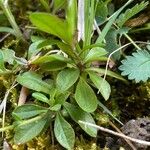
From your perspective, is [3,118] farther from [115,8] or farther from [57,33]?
[115,8]

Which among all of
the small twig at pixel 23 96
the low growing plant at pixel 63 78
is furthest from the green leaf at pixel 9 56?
the small twig at pixel 23 96

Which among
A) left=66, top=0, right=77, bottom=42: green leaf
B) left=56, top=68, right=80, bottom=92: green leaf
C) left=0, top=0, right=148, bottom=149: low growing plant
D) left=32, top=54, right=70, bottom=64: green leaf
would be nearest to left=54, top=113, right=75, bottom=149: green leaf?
left=0, top=0, right=148, bottom=149: low growing plant

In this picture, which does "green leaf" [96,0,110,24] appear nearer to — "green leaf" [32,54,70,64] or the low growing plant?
the low growing plant

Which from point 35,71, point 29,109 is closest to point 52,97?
point 29,109

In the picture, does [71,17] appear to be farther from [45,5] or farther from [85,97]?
[45,5]

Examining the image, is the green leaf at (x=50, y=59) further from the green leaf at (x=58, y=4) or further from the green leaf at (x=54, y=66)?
the green leaf at (x=58, y=4)

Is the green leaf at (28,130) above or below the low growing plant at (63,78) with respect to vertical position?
below
